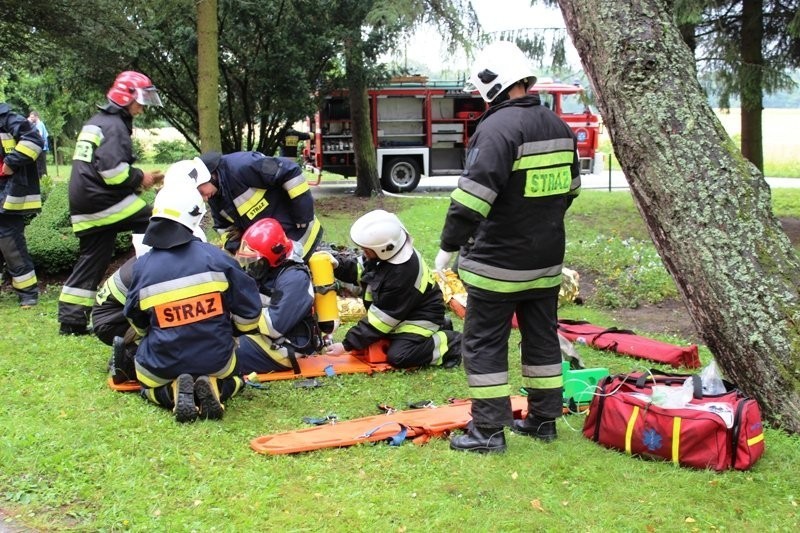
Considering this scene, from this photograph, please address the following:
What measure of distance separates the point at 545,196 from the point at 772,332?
1.48 meters

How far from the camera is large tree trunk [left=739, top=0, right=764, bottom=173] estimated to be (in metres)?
10.3

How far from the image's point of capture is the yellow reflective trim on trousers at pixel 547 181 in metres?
3.86

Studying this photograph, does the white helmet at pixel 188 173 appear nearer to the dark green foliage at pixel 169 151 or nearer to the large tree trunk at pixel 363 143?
the large tree trunk at pixel 363 143

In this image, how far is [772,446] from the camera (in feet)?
13.1

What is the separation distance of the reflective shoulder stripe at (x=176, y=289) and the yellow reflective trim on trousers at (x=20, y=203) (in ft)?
11.4

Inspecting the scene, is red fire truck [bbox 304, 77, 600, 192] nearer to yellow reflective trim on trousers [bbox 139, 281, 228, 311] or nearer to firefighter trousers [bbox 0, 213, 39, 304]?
firefighter trousers [bbox 0, 213, 39, 304]

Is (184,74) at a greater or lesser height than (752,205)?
greater

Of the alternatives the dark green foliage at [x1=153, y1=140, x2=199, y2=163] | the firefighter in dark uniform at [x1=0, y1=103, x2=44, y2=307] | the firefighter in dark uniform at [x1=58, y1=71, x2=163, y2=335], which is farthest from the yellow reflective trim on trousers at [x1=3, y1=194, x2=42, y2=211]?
the dark green foliage at [x1=153, y1=140, x2=199, y2=163]

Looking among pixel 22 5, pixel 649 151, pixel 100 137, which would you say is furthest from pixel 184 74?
pixel 649 151

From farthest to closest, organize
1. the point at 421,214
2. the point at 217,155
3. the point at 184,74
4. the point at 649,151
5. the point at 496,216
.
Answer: the point at 184,74, the point at 421,214, the point at 217,155, the point at 649,151, the point at 496,216

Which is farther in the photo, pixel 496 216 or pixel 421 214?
pixel 421 214

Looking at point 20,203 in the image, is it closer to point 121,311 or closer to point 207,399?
point 121,311

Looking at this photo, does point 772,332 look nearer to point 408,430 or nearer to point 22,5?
point 408,430

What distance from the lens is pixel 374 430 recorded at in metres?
4.17
